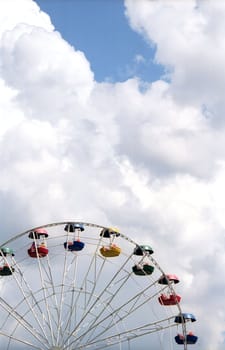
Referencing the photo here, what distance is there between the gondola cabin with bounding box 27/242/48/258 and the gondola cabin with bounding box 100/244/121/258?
455cm

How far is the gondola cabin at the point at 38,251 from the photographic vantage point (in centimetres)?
4484

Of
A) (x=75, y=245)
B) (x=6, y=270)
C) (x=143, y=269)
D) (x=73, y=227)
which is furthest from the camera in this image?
(x=75, y=245)

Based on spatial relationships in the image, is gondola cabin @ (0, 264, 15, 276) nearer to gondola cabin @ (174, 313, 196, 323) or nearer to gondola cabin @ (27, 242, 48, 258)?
gondola cabin @ (27, 242, 48, 258)

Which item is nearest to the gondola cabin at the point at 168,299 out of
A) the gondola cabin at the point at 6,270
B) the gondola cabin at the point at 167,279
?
the gondola cabin at the point at 167,279

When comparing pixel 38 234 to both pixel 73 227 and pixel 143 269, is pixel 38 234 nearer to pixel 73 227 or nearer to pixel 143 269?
pixel 73 227

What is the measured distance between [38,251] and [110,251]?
5.75 m

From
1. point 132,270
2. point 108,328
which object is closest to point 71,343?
point 108,328

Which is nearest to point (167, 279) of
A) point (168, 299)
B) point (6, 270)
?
point (168, 299)

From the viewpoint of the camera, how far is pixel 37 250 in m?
44.8

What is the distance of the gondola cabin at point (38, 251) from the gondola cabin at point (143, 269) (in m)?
7.20

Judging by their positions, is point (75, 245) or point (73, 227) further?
point (75, 245)

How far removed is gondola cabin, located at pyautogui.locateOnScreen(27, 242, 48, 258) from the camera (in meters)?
44.8

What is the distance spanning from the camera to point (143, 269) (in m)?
44.2

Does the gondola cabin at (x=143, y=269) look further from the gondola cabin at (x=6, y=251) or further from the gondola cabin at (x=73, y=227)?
the gondola cabin at (x=6, y=251)
